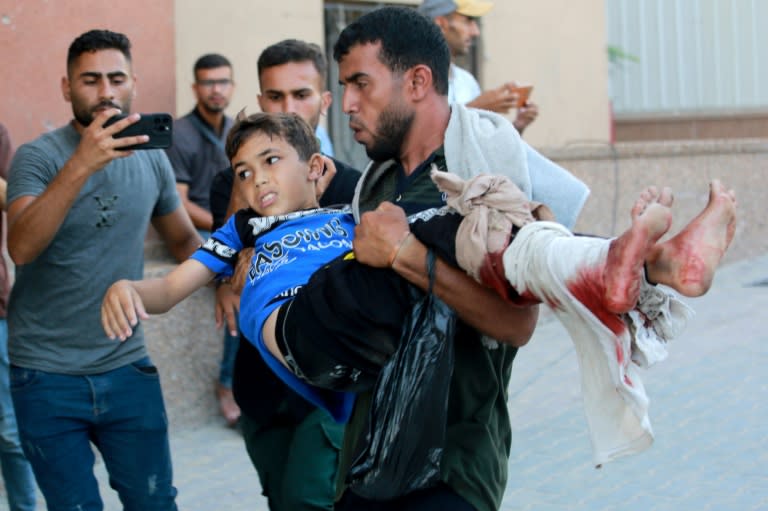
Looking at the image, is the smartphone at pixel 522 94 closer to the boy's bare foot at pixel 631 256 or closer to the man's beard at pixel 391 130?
the man's beard at pixel 391 130

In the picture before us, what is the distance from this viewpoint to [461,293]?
271cm

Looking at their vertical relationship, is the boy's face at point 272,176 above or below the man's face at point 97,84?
below

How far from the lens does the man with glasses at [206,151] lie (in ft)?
23.7

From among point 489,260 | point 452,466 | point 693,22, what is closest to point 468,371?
point 452,466

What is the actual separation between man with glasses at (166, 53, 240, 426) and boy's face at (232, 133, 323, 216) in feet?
12.9

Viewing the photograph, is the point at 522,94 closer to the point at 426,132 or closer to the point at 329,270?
the point at 426,132

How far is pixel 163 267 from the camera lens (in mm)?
6957

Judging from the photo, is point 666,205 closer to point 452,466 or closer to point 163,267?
point 452,466

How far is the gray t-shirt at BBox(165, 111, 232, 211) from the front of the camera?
7512 mm

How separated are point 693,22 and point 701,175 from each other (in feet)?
13.8

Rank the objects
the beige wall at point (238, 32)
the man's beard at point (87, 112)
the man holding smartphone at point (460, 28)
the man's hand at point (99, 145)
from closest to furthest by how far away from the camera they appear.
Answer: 1. the man's hand at point (99, 145)
2. the man's beard at point (87, 112)
3. the man holding smartphone at point (460, 28)
4. the beige wall at point (238, 32)

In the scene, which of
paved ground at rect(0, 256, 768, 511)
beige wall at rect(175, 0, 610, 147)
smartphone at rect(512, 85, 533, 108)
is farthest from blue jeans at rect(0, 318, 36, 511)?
beige wall at rect(175, 0, 610, 147)

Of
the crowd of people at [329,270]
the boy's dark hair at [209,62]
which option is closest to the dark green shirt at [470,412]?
the crowd of people at [329,270]

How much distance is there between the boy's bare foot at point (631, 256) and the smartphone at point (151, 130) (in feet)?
6.90
